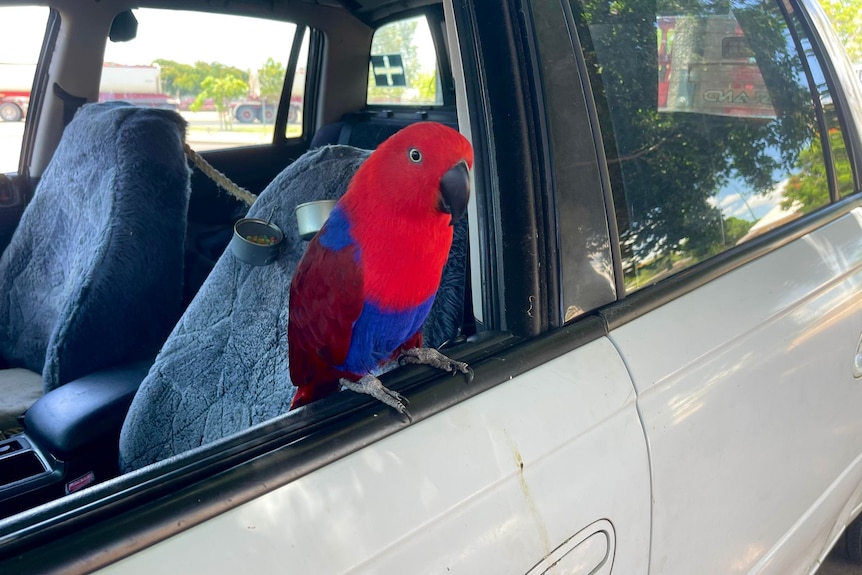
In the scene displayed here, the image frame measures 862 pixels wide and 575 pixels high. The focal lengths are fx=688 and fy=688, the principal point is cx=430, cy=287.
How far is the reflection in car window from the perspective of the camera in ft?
3.67

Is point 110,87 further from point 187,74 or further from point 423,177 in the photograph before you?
point 423,177

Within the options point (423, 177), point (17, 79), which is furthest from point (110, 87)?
point (423, 177)

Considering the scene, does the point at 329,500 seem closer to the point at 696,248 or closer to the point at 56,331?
the point at 696,248

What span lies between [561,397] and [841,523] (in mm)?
1126

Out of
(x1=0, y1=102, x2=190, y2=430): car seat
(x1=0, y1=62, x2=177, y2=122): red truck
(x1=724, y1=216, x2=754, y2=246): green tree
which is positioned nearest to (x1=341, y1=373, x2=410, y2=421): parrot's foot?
(x1=724, y1=216, x2=754, y2=246): green tree

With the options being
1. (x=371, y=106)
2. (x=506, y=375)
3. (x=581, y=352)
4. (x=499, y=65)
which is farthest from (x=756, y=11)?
(x=371, y=106)

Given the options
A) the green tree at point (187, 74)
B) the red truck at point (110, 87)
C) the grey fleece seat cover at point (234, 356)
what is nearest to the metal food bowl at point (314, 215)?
the grey fleece seat cover at point (234, 356)

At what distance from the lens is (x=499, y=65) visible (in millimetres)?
986

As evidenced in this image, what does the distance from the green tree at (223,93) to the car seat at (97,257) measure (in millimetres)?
1050

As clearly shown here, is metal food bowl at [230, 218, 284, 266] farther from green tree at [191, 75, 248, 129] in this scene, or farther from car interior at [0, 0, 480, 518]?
green tree at [191, 75, 248, 129]

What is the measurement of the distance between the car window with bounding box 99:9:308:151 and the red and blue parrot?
1695 millimetres

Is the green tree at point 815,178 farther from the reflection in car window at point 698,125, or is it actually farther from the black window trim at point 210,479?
the black window trim at point 210,479

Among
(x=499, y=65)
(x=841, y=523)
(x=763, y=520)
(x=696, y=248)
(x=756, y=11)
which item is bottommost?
(x=841, y=523)

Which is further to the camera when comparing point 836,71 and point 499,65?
point 836,71
